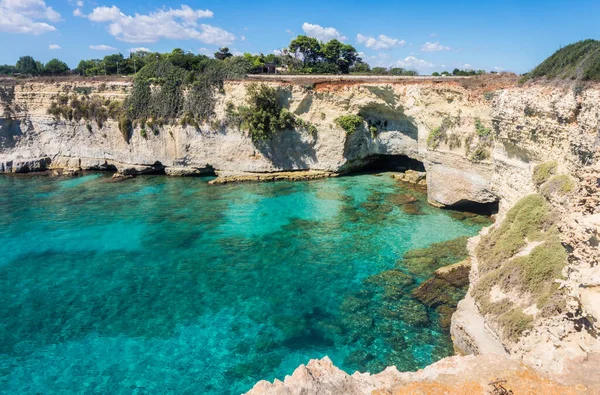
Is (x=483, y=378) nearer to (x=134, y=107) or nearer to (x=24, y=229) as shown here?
(x=24, y=229)

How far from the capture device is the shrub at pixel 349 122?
3084cm

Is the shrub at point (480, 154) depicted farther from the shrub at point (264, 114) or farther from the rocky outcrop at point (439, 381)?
the rocky outcrop at point (439, 381)

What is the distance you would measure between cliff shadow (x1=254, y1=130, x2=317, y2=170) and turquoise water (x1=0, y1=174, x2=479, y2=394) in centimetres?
575

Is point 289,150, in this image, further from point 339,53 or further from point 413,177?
point 339,53

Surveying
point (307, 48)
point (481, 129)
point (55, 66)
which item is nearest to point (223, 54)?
point (307, 48)

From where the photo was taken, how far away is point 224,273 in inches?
679

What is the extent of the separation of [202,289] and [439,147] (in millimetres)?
17460

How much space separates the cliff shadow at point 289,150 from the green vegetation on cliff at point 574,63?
56.8ft

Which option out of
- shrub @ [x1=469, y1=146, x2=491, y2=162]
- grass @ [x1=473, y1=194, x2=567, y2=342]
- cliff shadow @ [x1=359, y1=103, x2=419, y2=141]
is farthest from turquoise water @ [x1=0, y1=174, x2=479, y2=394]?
cliff shadow @ [x1=359, y1=103, x2=419, y2=141]

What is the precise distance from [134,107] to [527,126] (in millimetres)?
32364

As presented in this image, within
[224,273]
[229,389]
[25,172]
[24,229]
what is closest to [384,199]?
[224,273]

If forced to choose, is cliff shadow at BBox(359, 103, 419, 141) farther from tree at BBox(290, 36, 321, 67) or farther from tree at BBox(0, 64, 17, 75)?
tree at BBox(0, 64, 17, 75)

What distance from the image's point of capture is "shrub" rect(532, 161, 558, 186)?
14.0m

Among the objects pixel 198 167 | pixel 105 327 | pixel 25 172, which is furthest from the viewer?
pixel 25 172
